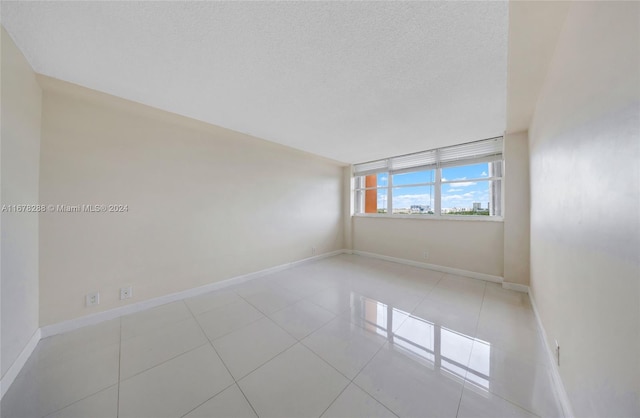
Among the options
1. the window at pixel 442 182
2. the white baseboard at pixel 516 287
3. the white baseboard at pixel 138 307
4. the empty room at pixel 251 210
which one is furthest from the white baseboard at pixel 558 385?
the white baseboard at pixel 138 307

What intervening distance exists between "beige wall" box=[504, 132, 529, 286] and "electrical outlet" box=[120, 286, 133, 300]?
5099 millimetres

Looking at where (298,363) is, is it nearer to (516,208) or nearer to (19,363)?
(19,363)

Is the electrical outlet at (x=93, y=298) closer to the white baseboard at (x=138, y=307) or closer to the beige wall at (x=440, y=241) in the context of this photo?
the white baseboard at (x=138, y=307)

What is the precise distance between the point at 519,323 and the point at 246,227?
3711 millimetres

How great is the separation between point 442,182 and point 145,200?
477cm

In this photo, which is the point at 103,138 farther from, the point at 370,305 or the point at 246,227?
the point at 370,305

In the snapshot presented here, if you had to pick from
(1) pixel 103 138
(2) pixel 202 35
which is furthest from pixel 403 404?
(1) pixel 103 138

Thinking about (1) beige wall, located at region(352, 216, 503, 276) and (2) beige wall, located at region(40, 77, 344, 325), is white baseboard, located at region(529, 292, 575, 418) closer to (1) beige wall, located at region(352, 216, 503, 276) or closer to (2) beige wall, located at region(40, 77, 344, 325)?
(1) beige wall, located at region(352, 216, 503, 276)

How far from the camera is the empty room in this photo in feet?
3.39

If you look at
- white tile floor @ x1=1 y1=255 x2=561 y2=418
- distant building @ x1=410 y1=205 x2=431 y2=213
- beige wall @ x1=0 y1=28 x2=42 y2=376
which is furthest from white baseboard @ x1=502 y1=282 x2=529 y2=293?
beige wall @ x1=0 y1=28 x2=42 y2=376

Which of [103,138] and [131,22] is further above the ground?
[131,22]

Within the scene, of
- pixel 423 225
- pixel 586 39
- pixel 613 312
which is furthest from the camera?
pixel 423 225

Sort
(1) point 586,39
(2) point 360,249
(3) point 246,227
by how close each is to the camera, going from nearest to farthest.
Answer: (1) point 586,39, (3) point 246,227, (2) point 360,249

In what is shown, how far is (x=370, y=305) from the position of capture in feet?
8.21
